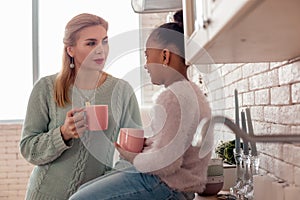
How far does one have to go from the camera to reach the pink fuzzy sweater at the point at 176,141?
107 cm

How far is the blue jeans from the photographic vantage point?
1.07 metres

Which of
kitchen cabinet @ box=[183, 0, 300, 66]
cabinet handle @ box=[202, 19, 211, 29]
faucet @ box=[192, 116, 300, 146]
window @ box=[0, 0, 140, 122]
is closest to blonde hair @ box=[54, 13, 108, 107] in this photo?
kitchen cabinet @ box=[183, 0, 300, 66]

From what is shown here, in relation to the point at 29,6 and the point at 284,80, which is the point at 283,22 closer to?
the point at 284,80

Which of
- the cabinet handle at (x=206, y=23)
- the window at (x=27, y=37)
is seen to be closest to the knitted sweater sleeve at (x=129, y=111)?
the cabinet handle at (x=206, y=23)

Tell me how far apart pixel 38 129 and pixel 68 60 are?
0.28m

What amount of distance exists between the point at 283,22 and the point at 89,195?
692 mm

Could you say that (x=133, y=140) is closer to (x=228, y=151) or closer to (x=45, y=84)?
(x=45, y=84)

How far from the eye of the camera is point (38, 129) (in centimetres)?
147

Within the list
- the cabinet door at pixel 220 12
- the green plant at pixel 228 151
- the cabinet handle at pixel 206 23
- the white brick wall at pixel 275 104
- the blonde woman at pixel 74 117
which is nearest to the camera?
the cabinet door at pixel 220 12

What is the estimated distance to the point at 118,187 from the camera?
42.5 inches

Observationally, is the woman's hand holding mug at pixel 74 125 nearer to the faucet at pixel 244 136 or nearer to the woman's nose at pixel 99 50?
the woman's nose at pixel 99 50

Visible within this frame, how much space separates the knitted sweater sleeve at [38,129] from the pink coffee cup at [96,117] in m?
0.15

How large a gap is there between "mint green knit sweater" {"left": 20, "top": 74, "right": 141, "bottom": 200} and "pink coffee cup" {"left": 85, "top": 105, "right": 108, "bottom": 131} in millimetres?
97

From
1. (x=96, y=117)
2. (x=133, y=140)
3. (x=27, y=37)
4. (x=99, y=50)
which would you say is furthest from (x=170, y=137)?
(x=27, y=37)
